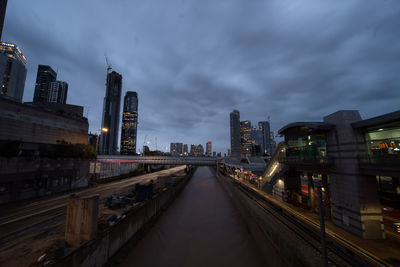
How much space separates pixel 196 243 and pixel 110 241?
26.9 feet

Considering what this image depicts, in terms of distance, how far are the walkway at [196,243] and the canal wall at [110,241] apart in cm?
135

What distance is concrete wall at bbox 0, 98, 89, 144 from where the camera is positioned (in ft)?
98.0

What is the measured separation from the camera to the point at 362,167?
581 inches

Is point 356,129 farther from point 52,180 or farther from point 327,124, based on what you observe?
point 52,180

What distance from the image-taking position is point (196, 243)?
53.3 ft

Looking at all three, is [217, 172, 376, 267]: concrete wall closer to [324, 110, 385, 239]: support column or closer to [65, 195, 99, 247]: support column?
[324, 110, 385, 239]: support column

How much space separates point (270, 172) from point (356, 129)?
1824 cm

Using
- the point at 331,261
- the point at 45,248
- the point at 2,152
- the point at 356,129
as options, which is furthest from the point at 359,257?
the point at 2,152

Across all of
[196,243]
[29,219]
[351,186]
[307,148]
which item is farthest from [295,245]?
[29,219]

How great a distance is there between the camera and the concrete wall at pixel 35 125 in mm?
29859

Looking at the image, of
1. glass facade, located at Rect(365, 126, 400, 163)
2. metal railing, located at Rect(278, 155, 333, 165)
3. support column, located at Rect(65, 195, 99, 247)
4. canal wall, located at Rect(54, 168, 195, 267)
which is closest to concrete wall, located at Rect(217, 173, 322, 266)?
metal railing, located at Rect(278, 155, 333, 165)

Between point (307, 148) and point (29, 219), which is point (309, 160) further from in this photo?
point (29, 219)

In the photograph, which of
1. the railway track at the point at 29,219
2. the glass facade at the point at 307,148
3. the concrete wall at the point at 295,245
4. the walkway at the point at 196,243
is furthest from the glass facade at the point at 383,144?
the railway track at the point at 29,219

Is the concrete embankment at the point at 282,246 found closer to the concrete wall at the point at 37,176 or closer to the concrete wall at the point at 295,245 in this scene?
the concrete wall at the point at 295,245
